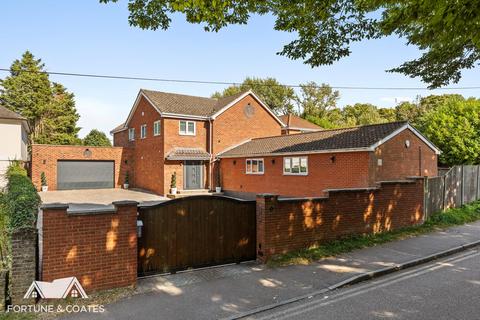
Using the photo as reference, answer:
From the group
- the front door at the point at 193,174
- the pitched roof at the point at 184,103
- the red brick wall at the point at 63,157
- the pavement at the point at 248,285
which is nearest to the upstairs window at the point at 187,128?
the pitched roof at the point at 184,103

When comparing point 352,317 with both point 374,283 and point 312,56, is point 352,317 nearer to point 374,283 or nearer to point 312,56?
point 374,283

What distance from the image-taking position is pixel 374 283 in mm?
6211

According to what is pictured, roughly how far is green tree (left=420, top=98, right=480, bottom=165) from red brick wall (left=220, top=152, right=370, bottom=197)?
372 inches

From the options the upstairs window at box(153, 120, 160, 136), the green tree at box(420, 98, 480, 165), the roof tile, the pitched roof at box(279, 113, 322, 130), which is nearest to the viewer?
the roof tile

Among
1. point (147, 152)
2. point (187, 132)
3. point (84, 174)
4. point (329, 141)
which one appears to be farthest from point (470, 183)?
point (84, 174)

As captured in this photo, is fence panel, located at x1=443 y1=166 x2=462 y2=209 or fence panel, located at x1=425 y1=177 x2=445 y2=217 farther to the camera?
fence panel, located at x1=443 y1=166 x2=462 y2=209

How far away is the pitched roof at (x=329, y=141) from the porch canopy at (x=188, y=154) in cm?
192

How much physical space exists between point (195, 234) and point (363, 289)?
144 inches

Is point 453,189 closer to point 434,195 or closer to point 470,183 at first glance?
point 470,183

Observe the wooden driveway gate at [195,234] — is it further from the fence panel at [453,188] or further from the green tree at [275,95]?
the green tree at [275,95]

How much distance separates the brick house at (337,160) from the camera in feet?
47.1

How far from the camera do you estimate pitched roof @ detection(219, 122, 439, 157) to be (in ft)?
48.4

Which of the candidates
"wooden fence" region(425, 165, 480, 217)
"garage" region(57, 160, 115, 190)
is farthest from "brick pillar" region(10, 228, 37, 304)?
"garage" region(57, 160, 115, 190)

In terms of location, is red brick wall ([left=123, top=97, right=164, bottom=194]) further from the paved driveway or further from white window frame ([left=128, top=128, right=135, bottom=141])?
the paved driveway
